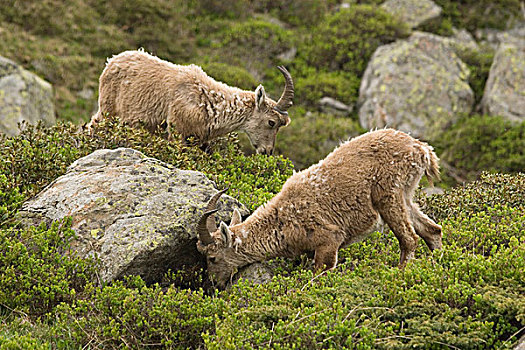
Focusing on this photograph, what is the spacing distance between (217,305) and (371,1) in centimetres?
2237

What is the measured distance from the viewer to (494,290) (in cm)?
598

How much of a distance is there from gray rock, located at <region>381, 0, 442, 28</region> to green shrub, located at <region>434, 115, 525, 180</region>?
244 inches

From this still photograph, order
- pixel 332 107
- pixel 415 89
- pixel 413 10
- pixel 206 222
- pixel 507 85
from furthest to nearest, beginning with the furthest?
pixel 413 10 → pixel 332 107 → pixel 415 89 → pixel 507 85 → pixel 206 222

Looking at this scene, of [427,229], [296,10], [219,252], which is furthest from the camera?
[296,10]

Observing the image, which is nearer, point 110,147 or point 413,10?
point 110,147

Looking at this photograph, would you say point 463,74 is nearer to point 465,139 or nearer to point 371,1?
point 465,139

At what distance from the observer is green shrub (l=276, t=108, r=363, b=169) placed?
744 inches

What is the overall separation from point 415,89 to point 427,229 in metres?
14.2

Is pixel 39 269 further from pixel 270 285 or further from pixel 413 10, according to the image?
pixel 413 10

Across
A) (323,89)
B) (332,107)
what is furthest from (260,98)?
(323,89)

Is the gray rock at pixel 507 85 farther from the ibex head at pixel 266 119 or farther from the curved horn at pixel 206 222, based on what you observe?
the curved horn at pixel 206 222

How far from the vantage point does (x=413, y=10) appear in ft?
83.7

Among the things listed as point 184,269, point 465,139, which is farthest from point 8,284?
point 465,139

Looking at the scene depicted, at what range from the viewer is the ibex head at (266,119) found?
1152cm
